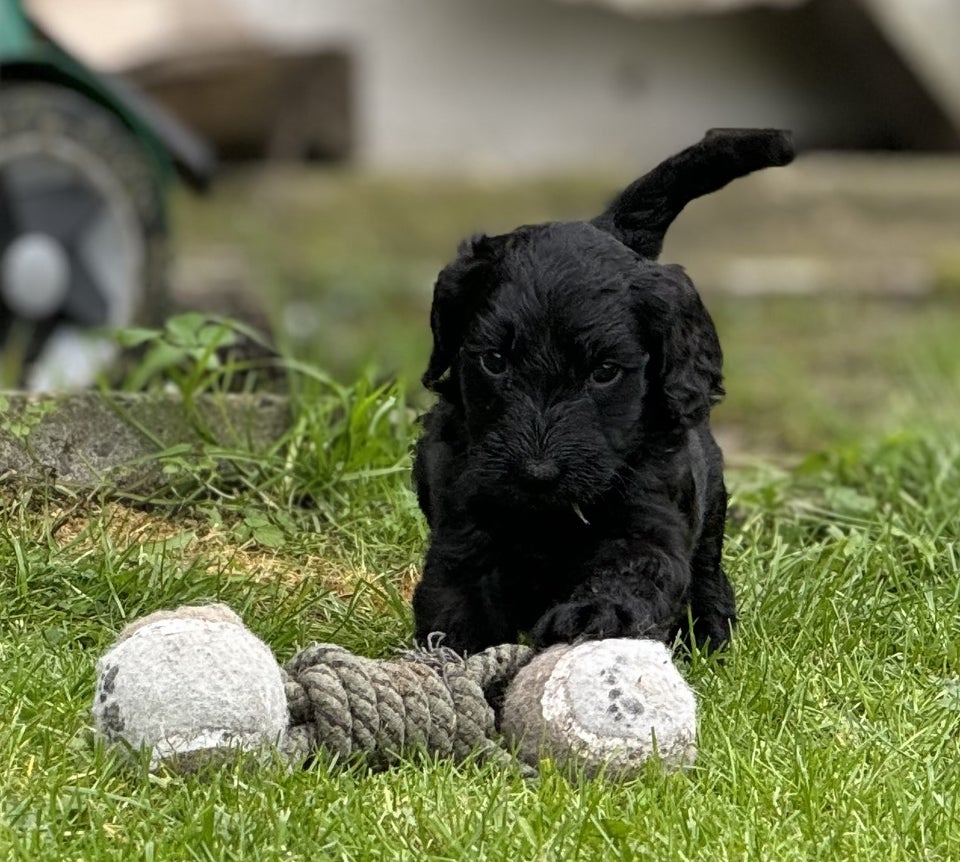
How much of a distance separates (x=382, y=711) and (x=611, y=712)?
1.20 feet

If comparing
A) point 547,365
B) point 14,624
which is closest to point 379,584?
point 14,624

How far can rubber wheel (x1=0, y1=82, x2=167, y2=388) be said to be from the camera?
626 cm

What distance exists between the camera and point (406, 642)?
11.6ft

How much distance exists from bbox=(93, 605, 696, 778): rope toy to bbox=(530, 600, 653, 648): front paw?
0.14 ft

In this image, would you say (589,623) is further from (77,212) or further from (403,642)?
(77,212)

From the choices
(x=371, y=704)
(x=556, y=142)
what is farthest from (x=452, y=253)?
(x=371, y=704)

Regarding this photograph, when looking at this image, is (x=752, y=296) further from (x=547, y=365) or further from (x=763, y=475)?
(x=547, y=365)

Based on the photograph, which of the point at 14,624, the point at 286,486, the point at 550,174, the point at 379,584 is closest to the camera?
the point at 14,624

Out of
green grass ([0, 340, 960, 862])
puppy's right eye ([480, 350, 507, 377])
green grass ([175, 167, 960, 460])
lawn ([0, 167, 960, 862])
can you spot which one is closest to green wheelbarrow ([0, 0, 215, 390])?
green grass ([175, 167, 960, 460])

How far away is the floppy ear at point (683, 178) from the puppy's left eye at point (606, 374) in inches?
14.7

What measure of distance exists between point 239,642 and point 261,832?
1.13 ft

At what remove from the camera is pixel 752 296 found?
9039 mm

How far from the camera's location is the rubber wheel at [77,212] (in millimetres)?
6258

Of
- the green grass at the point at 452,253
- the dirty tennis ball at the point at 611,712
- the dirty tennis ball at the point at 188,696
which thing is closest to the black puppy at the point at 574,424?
the dirty tennis ball at the point at 611,712
